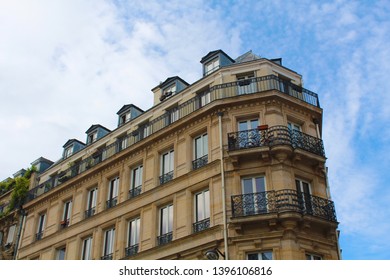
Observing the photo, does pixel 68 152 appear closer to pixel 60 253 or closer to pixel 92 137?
pixel 92 137

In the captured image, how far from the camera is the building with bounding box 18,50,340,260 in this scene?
1580 centimetres

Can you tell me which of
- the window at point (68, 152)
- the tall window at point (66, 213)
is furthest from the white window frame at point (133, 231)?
the window at point (68, 152)

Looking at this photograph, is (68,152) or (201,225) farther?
(68,152)

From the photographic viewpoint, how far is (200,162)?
60.1 feet

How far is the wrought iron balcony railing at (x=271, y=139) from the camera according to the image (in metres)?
17.0

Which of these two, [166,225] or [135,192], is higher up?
[135,192]

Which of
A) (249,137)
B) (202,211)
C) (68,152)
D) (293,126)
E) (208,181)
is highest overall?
(68,152)

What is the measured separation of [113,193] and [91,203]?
155 centimetres

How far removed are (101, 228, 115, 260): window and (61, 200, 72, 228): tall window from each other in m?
3.23

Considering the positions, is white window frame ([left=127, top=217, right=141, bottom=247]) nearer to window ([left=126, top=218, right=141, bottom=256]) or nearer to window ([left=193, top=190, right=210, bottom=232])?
window ([left=126, top=218, right=141, bottom=256])

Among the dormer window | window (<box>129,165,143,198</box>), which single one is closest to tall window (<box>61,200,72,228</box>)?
the dormer window

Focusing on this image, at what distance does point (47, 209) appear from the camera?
2447 centimetres

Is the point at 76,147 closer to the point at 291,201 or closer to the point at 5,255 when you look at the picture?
the point at 5,255

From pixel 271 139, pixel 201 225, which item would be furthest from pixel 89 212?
pixel 271 139
